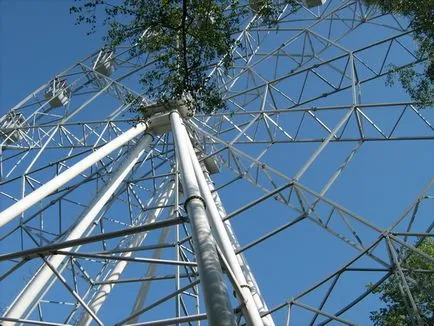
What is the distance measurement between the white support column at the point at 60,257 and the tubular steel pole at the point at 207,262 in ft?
10.7

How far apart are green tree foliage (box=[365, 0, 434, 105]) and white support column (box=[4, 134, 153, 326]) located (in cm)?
725

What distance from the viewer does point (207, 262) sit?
6848 mm

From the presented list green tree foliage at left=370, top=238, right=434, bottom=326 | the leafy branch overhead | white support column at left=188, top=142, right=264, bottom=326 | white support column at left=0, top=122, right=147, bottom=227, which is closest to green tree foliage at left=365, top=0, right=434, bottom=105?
the leafy branch overhead

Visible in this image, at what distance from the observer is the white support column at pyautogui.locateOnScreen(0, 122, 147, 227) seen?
33.3 feet

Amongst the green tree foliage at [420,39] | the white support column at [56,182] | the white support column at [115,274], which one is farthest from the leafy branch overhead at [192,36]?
the white support column at [115,274]

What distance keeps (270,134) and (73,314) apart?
26.0ft

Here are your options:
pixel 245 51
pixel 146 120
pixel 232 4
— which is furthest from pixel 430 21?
pixel 245 51

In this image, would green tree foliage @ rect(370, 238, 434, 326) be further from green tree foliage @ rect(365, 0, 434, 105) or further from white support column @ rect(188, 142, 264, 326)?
white support column @ rect(188, 142, 264, 326)

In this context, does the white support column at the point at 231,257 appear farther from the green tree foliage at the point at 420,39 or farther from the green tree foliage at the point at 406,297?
the green tree foliage at the point at 420,39

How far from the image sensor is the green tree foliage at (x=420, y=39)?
11125mm

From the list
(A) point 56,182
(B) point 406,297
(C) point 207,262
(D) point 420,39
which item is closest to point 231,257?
(C) point 207,262

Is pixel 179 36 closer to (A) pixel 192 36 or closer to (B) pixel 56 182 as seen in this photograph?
(A) pixel 192 36

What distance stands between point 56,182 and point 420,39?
28.0ft

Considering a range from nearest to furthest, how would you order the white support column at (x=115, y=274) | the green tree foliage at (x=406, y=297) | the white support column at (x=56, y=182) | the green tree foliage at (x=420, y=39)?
the white support column at (x=56, y=182) < the green tree foliage at (x=420, y=39) < the green tree foliage at (x=406, y=297) < the white support column at (x=115, y=274)
